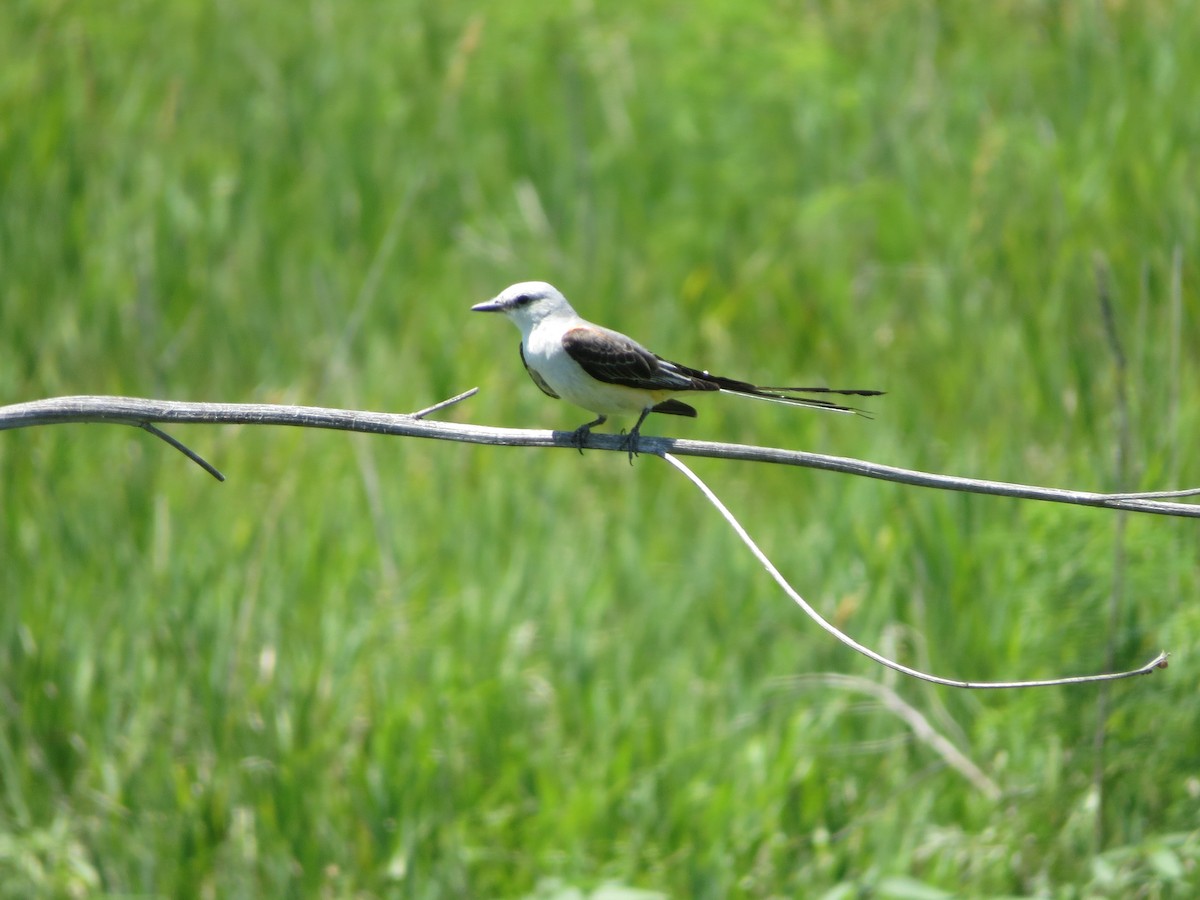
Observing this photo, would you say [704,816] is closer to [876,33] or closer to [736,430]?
[736,430]

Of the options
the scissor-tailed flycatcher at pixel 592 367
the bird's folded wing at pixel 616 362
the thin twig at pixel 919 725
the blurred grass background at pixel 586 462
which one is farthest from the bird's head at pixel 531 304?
the thin twig at pixel 919 725

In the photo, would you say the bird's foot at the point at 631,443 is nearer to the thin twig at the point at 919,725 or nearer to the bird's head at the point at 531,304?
the bird's head at the point at 531,304

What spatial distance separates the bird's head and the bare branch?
5.15ft

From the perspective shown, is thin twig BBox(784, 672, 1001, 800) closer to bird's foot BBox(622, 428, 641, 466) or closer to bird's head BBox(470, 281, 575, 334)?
bird's foot BBox(622, 428, 641, 466)

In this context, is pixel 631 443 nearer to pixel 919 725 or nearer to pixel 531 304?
pixel 531 304

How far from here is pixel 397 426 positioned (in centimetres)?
249

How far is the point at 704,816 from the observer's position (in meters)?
4.28

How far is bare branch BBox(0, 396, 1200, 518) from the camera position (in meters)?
2.29

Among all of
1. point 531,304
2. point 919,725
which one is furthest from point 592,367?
point 919,725

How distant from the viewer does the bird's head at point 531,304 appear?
4172 millimetres

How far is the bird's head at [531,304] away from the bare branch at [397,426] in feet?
5.15

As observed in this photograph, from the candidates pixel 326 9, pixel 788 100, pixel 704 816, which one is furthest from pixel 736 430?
pixel 326 9

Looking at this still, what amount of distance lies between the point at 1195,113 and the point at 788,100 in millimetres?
2275

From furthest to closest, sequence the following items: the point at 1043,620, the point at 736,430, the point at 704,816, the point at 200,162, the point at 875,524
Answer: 1. the point at 200,162
2. the point at 736,430
3. the point at 875,524
4. the point at 1043,620
5. the point at 704,816
